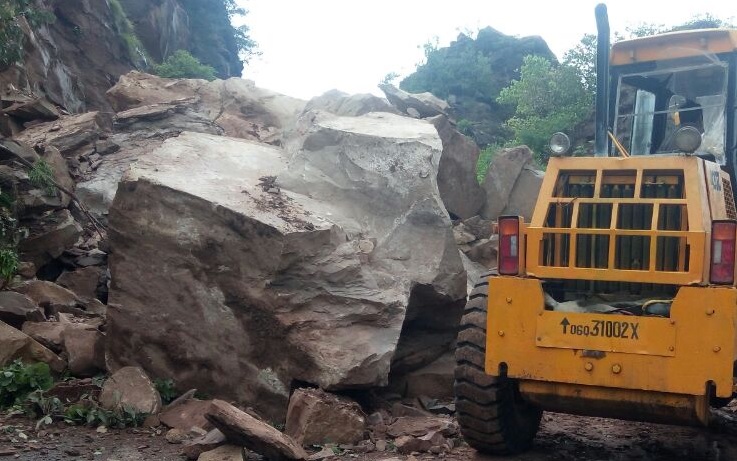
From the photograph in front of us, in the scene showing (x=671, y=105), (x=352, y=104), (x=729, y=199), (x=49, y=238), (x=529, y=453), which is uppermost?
(x=352, y=104)

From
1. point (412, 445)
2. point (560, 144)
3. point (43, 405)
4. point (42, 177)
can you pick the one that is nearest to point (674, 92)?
point (560, 144)

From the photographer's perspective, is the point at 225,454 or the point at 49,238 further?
the point at 49,238

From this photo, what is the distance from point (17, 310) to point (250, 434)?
320 cm

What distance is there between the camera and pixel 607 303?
515 centimetres

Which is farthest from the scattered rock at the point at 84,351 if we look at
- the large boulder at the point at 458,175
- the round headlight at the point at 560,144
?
the large boulder at the point at 458,175

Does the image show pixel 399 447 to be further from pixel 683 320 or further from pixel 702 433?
pixel 702 433

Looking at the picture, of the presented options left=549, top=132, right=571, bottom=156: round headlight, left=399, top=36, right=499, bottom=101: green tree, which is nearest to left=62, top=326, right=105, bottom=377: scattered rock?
left=549, top=132, right=571, bottom=156: round headlight

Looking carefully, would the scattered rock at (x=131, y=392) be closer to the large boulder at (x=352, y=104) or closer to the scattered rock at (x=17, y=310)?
the scattered rock at (x=17, y=310)

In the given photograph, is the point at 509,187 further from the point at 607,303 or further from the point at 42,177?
the point at 607,303

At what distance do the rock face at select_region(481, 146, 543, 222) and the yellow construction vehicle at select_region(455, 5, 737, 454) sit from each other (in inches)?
222

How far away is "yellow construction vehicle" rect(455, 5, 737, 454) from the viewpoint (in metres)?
4.68

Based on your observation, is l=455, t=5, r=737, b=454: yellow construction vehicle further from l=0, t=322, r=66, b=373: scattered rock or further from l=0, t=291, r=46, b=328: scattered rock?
l=0, t=291, r=46, b=328: scattered rock

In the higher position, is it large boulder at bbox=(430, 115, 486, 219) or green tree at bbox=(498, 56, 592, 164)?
green tree at bbox=(498, 56, 592, 164)

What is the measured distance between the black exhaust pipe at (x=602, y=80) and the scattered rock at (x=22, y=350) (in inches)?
190
